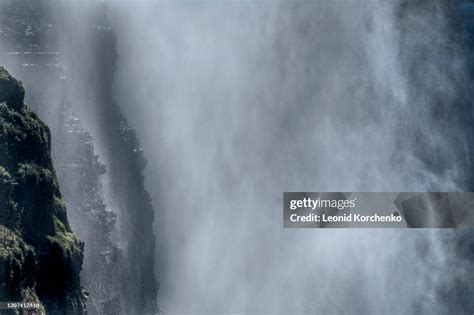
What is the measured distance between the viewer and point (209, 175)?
55.2 metres

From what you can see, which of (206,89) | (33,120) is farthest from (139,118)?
(33,120)

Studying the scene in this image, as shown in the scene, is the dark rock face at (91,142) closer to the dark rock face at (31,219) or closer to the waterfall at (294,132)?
the waterfall at (294,132)

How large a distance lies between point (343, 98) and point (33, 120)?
92.5ft

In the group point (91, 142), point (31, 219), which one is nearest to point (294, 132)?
point (91, 142)

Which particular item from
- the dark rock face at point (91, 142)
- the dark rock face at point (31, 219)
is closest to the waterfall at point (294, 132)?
the dark rock face at point (91, 142)

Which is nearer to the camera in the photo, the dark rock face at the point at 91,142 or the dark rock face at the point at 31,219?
the dark rock face at the point at 31,219

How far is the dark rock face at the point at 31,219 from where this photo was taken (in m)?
28.0

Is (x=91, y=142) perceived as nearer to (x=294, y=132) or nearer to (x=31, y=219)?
(x=294, y=132)

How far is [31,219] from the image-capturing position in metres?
29.4

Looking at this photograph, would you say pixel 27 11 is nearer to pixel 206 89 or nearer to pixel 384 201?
pixel 206 89

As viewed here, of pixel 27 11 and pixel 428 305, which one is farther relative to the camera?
pixel 428 305

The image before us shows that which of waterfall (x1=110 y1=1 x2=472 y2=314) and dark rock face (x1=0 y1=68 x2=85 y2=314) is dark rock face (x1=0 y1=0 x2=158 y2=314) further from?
dark rock face (x1=0 y1=68 x2=85 y2=314)

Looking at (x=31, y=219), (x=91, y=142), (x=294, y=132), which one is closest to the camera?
(x=31, y=219)

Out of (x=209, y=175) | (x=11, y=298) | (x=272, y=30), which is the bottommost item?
(x=11, y=298)
